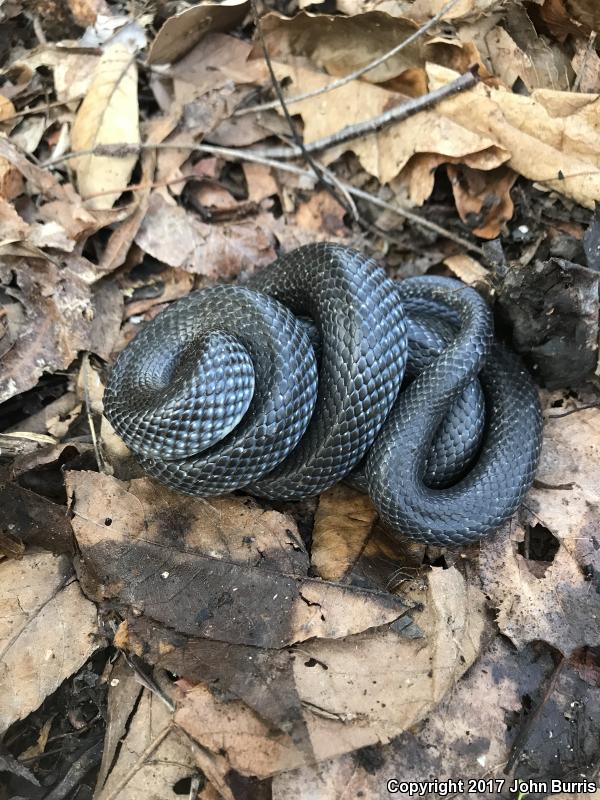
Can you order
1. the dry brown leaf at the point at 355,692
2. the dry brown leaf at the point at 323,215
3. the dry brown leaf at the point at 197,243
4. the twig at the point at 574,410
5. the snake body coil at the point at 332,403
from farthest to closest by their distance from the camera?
the dry brown leaf at the point at 323,215 → the dry brown leaf at the point at 197,243 → the twig at the point at 574,410 → the snake body coil at the point at 332,403 → the dry brown leaf at the point at 355,692

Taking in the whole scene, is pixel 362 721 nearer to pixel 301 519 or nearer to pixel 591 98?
pixel 301 519

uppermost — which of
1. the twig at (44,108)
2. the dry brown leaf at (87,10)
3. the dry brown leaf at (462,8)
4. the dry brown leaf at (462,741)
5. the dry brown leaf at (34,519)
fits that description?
the dry brown leaf at (87,10)

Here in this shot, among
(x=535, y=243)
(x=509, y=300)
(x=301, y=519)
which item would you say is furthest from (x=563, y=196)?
(x=301, y=519)

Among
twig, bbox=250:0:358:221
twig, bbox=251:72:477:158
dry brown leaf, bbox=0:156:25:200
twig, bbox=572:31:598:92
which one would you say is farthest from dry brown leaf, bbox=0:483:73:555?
twig, bbox=572:31:598:92

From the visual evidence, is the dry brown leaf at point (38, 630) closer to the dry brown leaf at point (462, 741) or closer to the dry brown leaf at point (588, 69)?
the dry brown leaf at point (462, 741)

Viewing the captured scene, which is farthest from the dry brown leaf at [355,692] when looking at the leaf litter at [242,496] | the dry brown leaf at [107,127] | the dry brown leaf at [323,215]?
the dry brown leaf at [107,127]

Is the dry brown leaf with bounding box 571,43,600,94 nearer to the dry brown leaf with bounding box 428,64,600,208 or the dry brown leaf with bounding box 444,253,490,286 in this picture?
the dry brown leaf with bounding box 428,64,600,208
